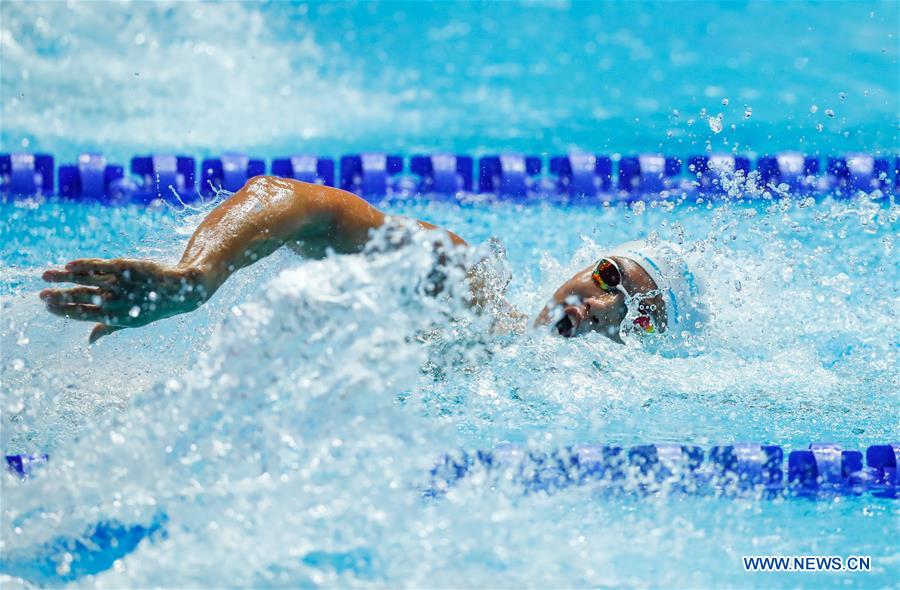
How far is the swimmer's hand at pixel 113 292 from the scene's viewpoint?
1.56m

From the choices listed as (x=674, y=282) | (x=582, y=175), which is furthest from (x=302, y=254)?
(x=582, y=175)

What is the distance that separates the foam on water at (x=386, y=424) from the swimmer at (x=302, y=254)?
8cm

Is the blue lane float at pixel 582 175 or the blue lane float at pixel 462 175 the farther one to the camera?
the blue lane float at pixel 582 175

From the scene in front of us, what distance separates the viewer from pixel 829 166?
4.14 metres

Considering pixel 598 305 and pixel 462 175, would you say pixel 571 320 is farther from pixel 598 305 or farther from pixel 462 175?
pixel 462 175

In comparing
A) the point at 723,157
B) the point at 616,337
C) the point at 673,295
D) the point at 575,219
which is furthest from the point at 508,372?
the point at 723,157

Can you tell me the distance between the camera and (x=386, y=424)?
1.72 m

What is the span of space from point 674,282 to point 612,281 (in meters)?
0.16

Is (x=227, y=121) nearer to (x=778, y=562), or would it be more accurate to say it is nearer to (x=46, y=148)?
(x=46, y=148)

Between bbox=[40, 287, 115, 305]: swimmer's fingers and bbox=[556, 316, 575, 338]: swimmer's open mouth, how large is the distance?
3.63 ft

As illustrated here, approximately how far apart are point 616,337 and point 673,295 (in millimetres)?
163

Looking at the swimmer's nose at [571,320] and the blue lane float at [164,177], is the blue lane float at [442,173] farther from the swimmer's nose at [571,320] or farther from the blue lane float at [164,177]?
the swimmer's nose at [571,320]

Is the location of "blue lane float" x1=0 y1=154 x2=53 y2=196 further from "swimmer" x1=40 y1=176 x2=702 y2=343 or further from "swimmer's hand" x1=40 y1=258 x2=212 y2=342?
"swimmer's hand" x1=40 y1=258 x2=212 y2=342

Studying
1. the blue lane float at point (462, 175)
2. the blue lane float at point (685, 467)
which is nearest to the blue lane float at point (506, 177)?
the blue lane float at point (462, 175)
